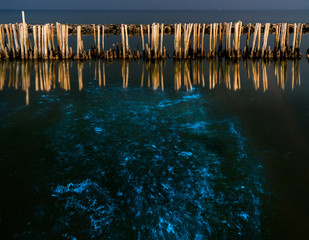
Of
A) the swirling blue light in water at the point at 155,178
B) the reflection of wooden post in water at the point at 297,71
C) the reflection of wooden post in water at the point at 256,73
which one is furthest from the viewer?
the reflection of wooden post in water at the point at 297,71

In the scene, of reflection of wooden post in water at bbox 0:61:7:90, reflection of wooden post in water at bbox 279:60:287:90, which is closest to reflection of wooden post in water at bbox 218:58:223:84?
reflection of wooden post in water at bbox 279:60:287:90

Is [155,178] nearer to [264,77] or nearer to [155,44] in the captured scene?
[264,77]

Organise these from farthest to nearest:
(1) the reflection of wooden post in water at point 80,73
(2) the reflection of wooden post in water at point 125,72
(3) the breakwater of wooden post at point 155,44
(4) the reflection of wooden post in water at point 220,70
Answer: (3) the breakwater of wooden post at point 155,44 < (4) the reflection of wooden post in water at point 220,70 < (2) the reflection of wooden post in water at point 125,72 < (1) the reflection of wooden post in water at point 80,73

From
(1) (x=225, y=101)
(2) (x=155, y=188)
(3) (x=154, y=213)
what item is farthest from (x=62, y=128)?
(1) (x=225, y=101)

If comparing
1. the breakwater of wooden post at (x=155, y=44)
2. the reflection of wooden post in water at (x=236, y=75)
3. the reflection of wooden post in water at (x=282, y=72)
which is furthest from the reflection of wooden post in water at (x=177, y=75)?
the reflection of wooden post in water at (x=282, y=72)

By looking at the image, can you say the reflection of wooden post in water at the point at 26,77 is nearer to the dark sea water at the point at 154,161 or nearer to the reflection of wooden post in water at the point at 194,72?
the dark sea water at the point at 154,161

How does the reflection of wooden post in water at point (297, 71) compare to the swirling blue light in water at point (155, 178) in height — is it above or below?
above

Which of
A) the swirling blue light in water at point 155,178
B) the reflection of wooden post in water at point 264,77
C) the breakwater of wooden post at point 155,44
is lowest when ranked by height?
the swirling blue light in water at point 155,178

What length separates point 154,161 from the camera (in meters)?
5.84

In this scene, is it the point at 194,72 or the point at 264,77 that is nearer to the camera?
the point at 264,77

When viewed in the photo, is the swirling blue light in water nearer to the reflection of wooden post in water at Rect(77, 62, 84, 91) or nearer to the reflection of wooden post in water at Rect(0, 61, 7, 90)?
the reflection of wooden post in water at Rect(77, 62, 84, 91)

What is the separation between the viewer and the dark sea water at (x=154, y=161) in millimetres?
4254

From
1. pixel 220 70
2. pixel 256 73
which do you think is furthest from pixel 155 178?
pixel 220 70

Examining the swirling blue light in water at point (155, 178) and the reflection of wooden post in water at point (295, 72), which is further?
the reflection of wooden post in water at point (295, 72)
